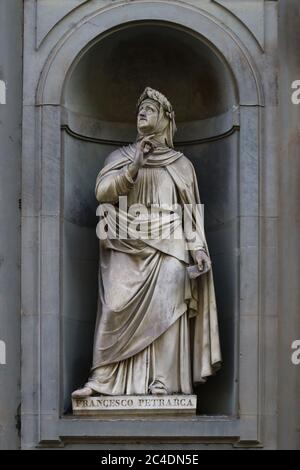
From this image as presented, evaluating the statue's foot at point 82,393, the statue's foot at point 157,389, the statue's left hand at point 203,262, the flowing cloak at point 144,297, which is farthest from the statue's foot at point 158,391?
the statue's left hand at point 203,262

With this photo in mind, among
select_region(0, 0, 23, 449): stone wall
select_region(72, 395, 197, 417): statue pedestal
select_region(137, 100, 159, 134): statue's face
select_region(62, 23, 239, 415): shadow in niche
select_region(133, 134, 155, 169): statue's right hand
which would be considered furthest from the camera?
select_region(137, 100, 159, 134): statue's face

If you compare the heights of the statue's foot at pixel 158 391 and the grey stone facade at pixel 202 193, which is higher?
the grey stone facade at pixel 202 193

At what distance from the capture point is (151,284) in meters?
22.9

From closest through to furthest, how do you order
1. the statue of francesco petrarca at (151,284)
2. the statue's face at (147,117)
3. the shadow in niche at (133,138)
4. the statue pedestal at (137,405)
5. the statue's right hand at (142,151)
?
the statue pedestal at (137,405) → the statue of francesco petrarca at (151,284) → the statue's right hand at (142,151) → the shadow in niche at (133,138) → the statue's face at (147,117)

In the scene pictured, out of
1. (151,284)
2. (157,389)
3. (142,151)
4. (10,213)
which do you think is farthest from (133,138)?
(157,389)

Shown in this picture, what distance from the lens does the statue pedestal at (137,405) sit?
22547 mm

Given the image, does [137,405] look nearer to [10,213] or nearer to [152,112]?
[10,213]

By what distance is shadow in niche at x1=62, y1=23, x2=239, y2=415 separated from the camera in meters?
23.1

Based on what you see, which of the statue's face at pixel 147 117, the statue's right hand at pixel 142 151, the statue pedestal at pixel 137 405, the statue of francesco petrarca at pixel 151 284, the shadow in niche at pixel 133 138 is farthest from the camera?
the statue's face at pixel 147 117

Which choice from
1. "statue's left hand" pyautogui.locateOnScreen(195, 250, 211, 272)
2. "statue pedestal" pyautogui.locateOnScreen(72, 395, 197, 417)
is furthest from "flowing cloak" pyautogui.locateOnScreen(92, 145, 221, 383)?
"statue pedestal" pyautogui.locateOnScreen(72, 395, 197, 417)

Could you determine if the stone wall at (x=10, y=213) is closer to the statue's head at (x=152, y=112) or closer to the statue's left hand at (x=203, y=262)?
the statue's head at (x=152, y=112)

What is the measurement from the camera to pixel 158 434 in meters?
22.5

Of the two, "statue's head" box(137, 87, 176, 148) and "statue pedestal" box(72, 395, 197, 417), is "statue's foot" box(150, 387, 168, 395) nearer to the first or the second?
"statue pedestal" box(72, 395, 197, 417)

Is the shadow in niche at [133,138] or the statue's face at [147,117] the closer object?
the shadow in niche at [133,138]
